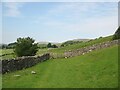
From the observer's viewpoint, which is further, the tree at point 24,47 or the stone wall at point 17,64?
the tree at point 24,47

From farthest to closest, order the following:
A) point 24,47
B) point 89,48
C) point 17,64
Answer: point 24,47, point 89,48, point 17,64

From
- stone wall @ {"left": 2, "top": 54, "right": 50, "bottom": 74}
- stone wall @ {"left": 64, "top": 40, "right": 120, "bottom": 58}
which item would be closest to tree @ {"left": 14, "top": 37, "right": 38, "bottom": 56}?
stone wall @ {"left": 64, "top": 40, "right": 120, "bottom": 58}

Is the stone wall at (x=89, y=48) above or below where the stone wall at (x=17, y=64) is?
above

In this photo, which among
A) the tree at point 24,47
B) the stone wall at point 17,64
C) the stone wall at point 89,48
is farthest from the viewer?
the tree at point 24,47

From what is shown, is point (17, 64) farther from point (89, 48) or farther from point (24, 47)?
point (24, 47)

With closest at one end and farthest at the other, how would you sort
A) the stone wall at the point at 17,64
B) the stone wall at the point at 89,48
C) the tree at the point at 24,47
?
the stone wall at the point at 17,64
the stone wall at the point at 89,48
the tree at the point at 24,47

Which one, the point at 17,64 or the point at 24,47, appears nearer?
the point at 17,64

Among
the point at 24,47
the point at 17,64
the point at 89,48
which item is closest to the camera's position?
the point at 17,64

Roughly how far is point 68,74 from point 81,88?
6677mm

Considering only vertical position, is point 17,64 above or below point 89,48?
below

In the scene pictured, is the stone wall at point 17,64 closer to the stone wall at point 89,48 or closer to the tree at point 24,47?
the stone wall at point 89,48

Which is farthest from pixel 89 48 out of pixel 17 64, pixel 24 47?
pixel 17 64

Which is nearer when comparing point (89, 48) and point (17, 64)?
point (17, 64)

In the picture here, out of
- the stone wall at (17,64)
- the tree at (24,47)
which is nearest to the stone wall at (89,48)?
the tree at (24,47)
